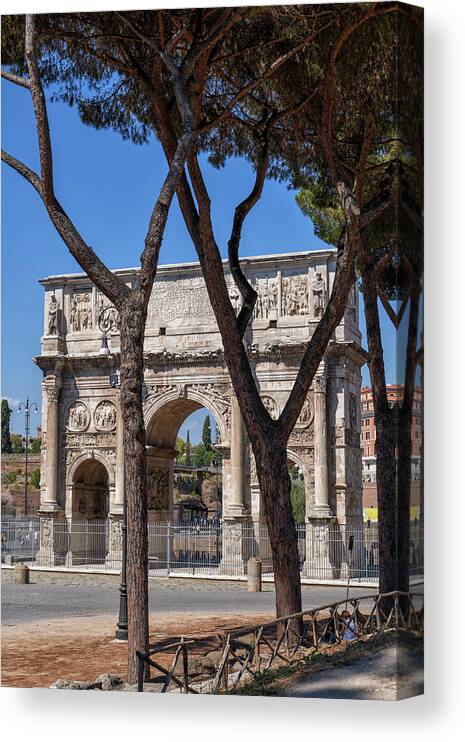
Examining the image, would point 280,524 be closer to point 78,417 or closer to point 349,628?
point 349,628

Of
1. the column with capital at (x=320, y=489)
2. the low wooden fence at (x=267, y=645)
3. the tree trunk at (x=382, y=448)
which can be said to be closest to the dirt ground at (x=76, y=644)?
the low wooden fence at (x=267, y=645)

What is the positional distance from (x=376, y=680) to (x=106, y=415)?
64.3 feet

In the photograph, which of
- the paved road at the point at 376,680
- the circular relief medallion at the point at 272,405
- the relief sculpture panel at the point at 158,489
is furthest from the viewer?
the relief sculpture panel at the point at 158,489

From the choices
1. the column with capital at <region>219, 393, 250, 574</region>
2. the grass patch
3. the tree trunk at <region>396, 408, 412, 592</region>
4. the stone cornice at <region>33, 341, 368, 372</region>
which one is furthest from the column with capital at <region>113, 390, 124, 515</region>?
the tree trunk at <region>396, 408, 412, 592</region>

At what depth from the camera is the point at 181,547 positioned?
1015 inches

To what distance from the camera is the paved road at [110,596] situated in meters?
14.6

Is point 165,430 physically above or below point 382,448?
above

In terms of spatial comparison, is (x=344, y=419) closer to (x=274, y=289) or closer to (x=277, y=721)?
(x=274, y=289)

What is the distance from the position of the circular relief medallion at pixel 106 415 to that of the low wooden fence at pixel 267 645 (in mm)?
16641

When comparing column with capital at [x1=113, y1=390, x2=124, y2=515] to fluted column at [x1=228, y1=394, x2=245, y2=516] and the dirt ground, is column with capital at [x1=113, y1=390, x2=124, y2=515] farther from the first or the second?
the dirt ground

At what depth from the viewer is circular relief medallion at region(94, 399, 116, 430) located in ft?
87.7

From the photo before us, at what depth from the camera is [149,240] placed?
8828mm

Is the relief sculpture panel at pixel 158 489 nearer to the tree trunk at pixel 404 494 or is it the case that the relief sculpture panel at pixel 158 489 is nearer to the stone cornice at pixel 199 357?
the stone cornice at pixel 199 357

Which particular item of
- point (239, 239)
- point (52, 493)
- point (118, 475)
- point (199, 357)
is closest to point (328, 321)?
point (239, 239)
